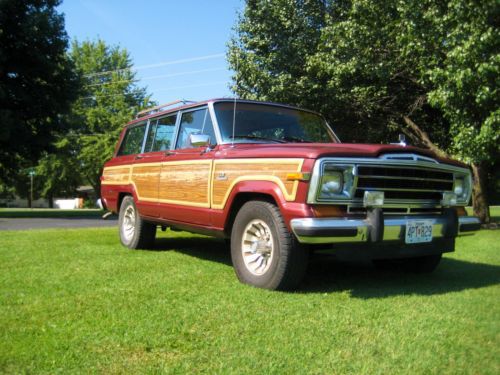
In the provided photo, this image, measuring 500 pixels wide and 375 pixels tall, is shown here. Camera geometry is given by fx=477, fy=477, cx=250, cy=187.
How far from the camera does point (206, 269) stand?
17.3 ft

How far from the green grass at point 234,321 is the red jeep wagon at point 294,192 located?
15.1 inches

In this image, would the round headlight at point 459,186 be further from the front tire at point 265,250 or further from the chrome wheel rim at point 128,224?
the chrome wheel rim at point 128,224

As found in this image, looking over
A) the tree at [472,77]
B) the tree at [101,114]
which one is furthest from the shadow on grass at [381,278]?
the tree at [101,114]

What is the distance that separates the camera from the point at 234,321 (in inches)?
130

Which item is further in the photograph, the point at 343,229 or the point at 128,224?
the point at 128,224

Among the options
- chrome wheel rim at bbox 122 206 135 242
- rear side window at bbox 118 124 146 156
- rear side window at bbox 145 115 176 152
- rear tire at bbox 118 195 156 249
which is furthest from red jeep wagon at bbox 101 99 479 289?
rear side window at bbox 118 124 146 156

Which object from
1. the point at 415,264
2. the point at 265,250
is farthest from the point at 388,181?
the point at 415,264

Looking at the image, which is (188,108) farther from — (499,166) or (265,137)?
(499,166)

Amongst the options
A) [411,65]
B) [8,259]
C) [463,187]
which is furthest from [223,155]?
[411,65]

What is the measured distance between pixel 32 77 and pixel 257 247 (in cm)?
1770

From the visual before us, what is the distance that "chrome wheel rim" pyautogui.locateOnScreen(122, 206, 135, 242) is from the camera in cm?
712

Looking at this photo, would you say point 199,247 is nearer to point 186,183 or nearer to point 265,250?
point 186,183

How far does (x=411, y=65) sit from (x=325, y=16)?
2836 millimetres

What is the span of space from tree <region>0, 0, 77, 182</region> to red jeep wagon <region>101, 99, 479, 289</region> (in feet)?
45.0
